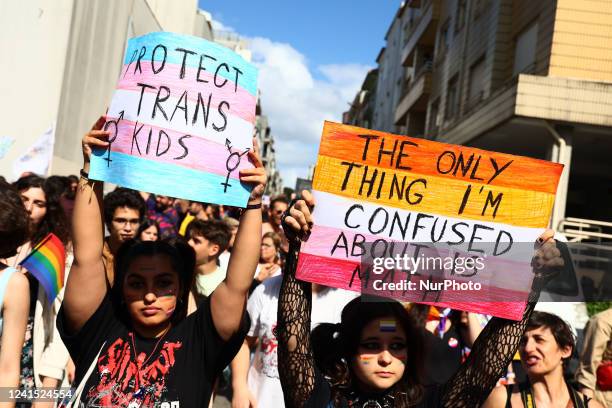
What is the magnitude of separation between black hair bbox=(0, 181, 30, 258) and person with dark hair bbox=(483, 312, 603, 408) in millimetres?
2246

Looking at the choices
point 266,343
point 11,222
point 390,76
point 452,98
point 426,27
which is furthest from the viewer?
point 390,76

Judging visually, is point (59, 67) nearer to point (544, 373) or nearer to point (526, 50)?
point (544, 373)

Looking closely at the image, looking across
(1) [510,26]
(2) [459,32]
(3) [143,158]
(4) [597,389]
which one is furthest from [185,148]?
(2) [459,32]

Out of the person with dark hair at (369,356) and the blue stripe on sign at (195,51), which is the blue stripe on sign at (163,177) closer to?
the person with dark hair at (369,356)

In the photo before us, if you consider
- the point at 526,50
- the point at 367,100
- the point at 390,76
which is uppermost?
the point at 367,100

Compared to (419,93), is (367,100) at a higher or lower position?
higher

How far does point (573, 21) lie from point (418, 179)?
1248cm

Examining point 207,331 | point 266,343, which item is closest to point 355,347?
point 207,331

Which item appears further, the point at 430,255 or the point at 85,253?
the point at 430,255

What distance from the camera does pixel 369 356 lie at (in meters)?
2.48

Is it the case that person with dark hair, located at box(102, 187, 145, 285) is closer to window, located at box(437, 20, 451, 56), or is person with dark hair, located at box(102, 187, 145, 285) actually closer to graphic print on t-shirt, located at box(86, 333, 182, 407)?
graphic print on t-shirt, located at box(86, 333, 182, 407)

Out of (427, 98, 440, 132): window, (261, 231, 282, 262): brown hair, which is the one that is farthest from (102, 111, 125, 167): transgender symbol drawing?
(427, 98, 440, 132): window

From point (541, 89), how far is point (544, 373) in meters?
11.1

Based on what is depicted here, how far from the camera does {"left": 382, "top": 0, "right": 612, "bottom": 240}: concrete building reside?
42.8 ft
